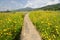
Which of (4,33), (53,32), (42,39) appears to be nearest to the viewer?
(42,39)

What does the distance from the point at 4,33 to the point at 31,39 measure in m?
2.98

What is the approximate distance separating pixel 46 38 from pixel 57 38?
4.52ft

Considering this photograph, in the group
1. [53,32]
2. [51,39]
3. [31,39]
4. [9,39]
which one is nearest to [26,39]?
[31,39]

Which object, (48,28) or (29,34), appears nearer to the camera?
(29,34)

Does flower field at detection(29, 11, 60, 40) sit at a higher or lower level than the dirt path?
lower

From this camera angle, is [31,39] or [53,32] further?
[53,32]

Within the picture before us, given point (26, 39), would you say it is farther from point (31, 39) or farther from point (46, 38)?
point (46, 38)

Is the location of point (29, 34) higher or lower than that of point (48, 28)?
higher

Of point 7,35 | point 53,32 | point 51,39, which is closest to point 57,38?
point 51,39

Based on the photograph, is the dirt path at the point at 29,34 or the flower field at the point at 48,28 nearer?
the dirt path at the point at 29,34

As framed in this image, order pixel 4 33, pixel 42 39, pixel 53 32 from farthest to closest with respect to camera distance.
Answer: pixel 53 32 → pixel 4 33 → pixel 42 39

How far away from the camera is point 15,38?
16.0 meters

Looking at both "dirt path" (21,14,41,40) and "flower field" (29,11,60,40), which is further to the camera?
"flower field" (29,11,60,40)

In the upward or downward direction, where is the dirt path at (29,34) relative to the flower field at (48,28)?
upward
